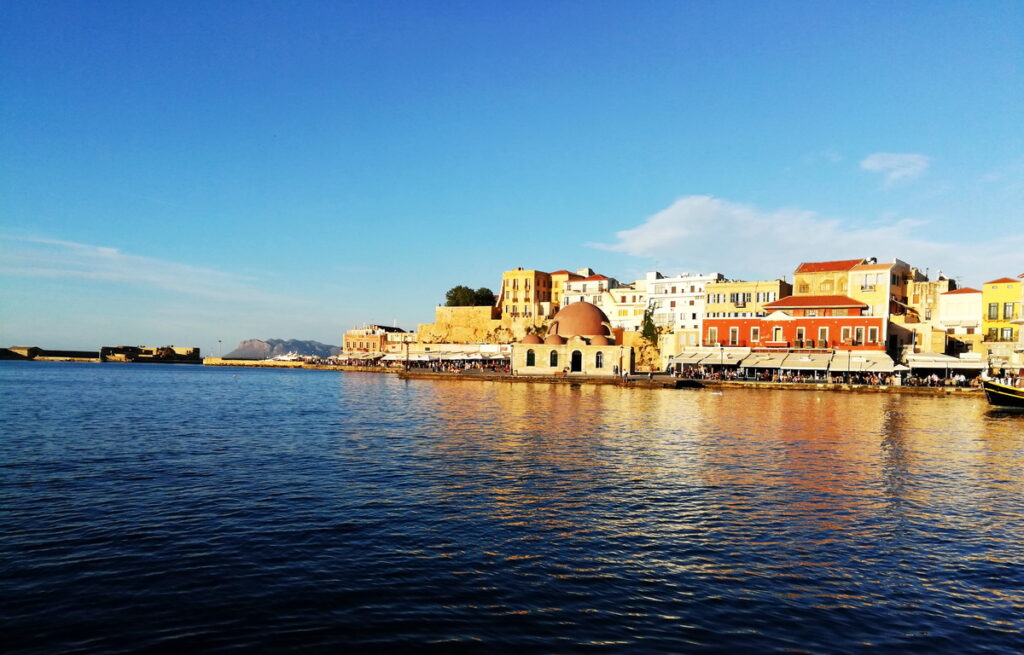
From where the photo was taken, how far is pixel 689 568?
10594mm

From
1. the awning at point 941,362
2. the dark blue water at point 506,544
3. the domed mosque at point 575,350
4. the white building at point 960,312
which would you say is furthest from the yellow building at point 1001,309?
the dark blue water at point 506,544

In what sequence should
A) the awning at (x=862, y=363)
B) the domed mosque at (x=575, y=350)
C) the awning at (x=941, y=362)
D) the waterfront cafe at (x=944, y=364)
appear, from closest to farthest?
1. the awning at (x=941, y=362)
2. the waterfront cafe at (x=944, y=364)
3. the awning at (x=862, y=363)
4. the domed mosque at (x=575, y=350)

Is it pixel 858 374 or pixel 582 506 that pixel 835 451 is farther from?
pixel 858 374

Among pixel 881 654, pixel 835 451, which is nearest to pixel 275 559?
pixel 881 654

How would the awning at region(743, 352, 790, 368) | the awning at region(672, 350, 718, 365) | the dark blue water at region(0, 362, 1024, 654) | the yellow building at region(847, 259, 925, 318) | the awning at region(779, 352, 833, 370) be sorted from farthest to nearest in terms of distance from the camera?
the awning at region(672, 350, 718, 365) < the yellow building at region(847, 259, 925, 318) < the awning at region(743, 352, 790, 368) < the awning at region(779, 352, 833, 370) < the dark blue water at region(0, 362, 1024, 654)

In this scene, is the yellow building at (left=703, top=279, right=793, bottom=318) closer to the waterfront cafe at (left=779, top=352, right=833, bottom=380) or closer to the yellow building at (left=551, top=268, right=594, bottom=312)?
the waterfront cafe at (left=779, top=352, right=833, bottom=380)

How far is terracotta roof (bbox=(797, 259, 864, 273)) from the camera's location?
67188 millimetres

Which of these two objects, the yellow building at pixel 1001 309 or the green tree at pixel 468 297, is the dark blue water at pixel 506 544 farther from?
the green tree at pixel 468 297

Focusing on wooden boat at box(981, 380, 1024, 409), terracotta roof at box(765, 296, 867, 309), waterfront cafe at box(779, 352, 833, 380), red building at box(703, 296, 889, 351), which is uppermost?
terracotta roof at box(765, 296, 867, 309)

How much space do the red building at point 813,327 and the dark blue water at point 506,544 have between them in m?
38.9

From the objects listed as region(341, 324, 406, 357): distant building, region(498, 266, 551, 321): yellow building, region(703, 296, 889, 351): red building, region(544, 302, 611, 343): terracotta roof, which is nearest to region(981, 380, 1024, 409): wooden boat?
region(703, 296, 889, 351): red building

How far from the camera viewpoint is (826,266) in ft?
225

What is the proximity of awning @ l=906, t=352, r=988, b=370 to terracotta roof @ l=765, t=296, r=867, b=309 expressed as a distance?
673cm

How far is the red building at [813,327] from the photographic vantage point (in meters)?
60.1
